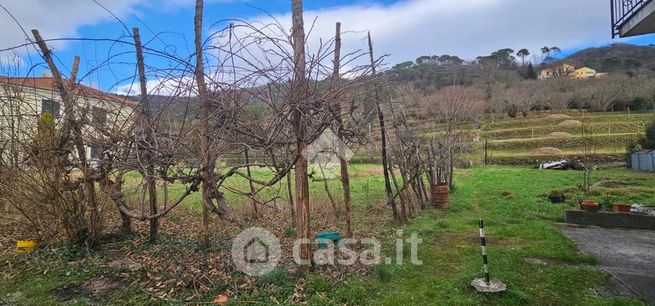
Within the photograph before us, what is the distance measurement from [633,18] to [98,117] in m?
8.35

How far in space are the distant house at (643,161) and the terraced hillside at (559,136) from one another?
2.07 m

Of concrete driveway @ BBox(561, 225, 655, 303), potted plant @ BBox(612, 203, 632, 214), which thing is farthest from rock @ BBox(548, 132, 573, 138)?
concrete driveway @ BBox(561, 225, 655, 303)

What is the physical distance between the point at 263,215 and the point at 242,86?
4.39 meters

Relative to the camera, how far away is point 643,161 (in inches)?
707

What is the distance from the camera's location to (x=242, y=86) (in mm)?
3824

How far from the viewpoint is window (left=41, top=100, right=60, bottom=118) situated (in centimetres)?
510

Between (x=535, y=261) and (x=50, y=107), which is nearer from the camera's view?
(x=535, y=261)

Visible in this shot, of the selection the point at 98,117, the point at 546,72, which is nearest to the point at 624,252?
the point at 98,117

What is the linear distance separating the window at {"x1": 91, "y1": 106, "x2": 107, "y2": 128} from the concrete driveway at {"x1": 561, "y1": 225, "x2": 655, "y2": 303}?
6.70 metres

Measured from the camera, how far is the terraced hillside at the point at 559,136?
24.5m

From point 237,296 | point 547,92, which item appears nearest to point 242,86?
point 237,296

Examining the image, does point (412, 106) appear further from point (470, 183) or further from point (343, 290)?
point (343, 290)

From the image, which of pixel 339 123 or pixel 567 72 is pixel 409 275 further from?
pixel 567 72

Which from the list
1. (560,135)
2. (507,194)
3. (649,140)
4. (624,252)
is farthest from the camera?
(560,135)
